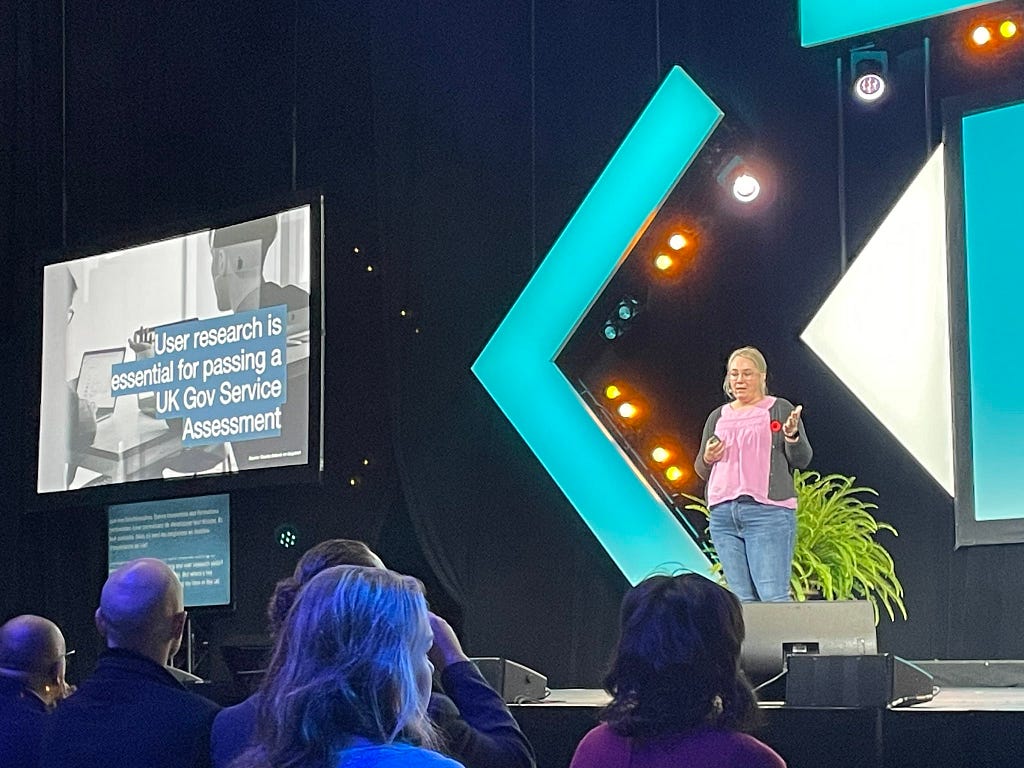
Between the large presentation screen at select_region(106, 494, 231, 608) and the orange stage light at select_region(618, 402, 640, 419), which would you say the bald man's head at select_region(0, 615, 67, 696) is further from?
the large presentation screen at select_region(106, 494, 231, 608)

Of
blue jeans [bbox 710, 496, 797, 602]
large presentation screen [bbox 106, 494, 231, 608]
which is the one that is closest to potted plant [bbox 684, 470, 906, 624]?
blue jeans [bbox 710, 496, 797, 602]

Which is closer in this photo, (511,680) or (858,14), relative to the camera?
(511,680)

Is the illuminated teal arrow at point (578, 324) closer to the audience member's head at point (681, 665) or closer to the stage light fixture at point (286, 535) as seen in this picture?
the stage light fixture at point (286, 535)

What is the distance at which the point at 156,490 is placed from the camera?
6625 millimetres

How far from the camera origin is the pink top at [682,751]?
187cm

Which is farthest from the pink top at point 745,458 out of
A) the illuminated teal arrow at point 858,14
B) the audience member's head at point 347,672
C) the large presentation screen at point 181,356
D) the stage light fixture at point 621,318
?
the audience member's head at point 347,672

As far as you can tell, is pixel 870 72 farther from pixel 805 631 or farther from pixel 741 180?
pixel 805 631

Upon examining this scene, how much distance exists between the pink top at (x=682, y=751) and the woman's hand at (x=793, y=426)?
114 inches

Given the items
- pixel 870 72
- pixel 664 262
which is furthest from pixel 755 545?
pixel 870 72

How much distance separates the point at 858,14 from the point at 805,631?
252 cm

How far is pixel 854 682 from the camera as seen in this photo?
319cm

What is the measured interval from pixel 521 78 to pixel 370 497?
2.03 meters

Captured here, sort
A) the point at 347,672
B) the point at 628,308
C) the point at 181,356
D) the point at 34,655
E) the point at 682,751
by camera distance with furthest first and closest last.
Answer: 1. the point at 181,356
2. the point at 628,308
3. the point at 34,655
4. the point at 682,751
5. the point at 347,672

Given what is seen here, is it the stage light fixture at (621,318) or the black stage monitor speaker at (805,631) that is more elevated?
the stage light fixture at (621,318)
